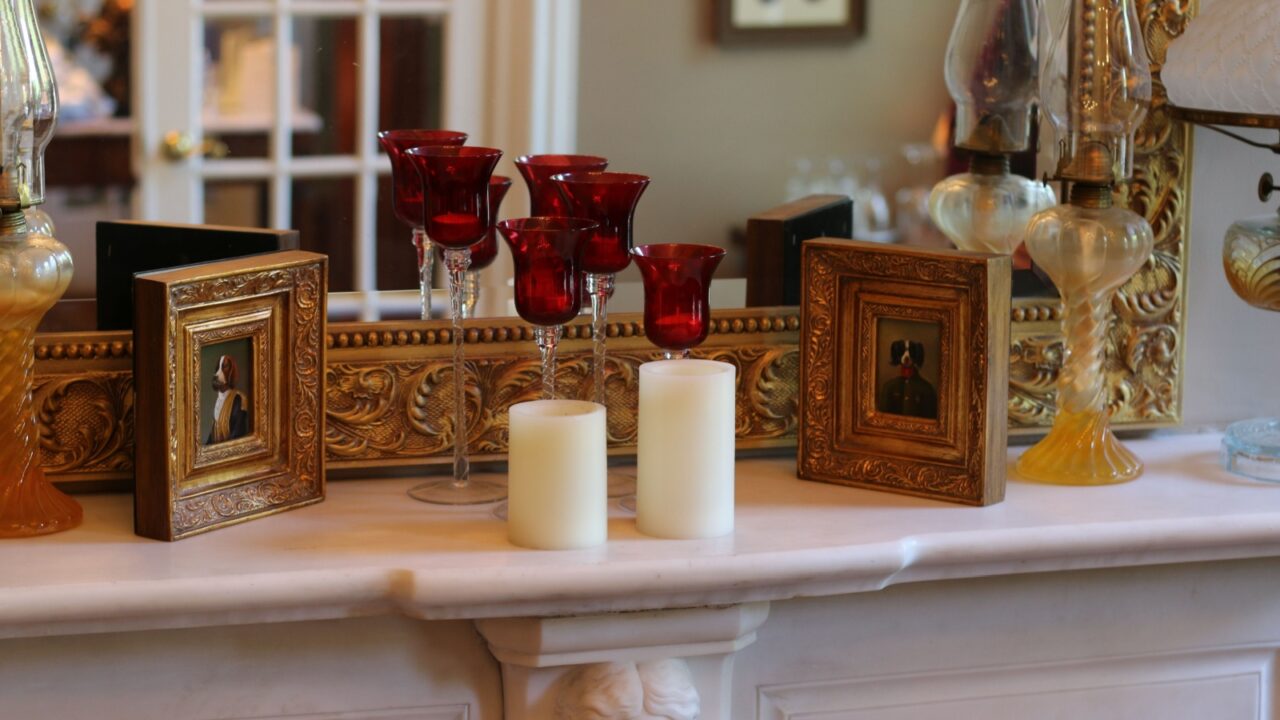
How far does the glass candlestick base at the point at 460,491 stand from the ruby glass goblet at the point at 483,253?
143mm

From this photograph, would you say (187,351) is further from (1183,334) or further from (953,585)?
(1183,334)

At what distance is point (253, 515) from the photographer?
4.05 ft

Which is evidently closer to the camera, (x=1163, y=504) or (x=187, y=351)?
(x=187, y=351)

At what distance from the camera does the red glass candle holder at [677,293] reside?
1.18 meters

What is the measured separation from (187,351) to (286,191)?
20 centimetres

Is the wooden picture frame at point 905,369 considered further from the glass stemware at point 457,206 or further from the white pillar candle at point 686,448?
the glass stemware at point 457,206

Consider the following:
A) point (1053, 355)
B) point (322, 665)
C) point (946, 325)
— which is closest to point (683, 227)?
point (946, 325)

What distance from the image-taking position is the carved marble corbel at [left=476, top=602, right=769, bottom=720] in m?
1.19

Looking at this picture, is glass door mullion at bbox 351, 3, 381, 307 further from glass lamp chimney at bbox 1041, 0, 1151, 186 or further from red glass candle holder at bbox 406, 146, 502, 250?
glass lamp chimney at bbox 1041, 0, 1151, 186

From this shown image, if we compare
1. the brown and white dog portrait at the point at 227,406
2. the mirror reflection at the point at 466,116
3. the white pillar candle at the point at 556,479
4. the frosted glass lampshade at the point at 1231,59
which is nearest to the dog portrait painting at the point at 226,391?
the brown and white dog portrait at the point at 227,406

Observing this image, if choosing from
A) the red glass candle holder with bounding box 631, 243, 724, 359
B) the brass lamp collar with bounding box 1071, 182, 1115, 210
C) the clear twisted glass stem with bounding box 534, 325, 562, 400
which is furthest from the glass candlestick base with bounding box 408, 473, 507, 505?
the brass lamp collar with bounding box 1071, 182, 1115, 210

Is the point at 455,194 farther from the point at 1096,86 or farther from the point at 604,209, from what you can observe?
the point at 1096,86

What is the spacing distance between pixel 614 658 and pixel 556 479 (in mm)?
163

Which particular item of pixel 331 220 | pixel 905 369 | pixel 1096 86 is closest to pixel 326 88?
pixel 331 220
